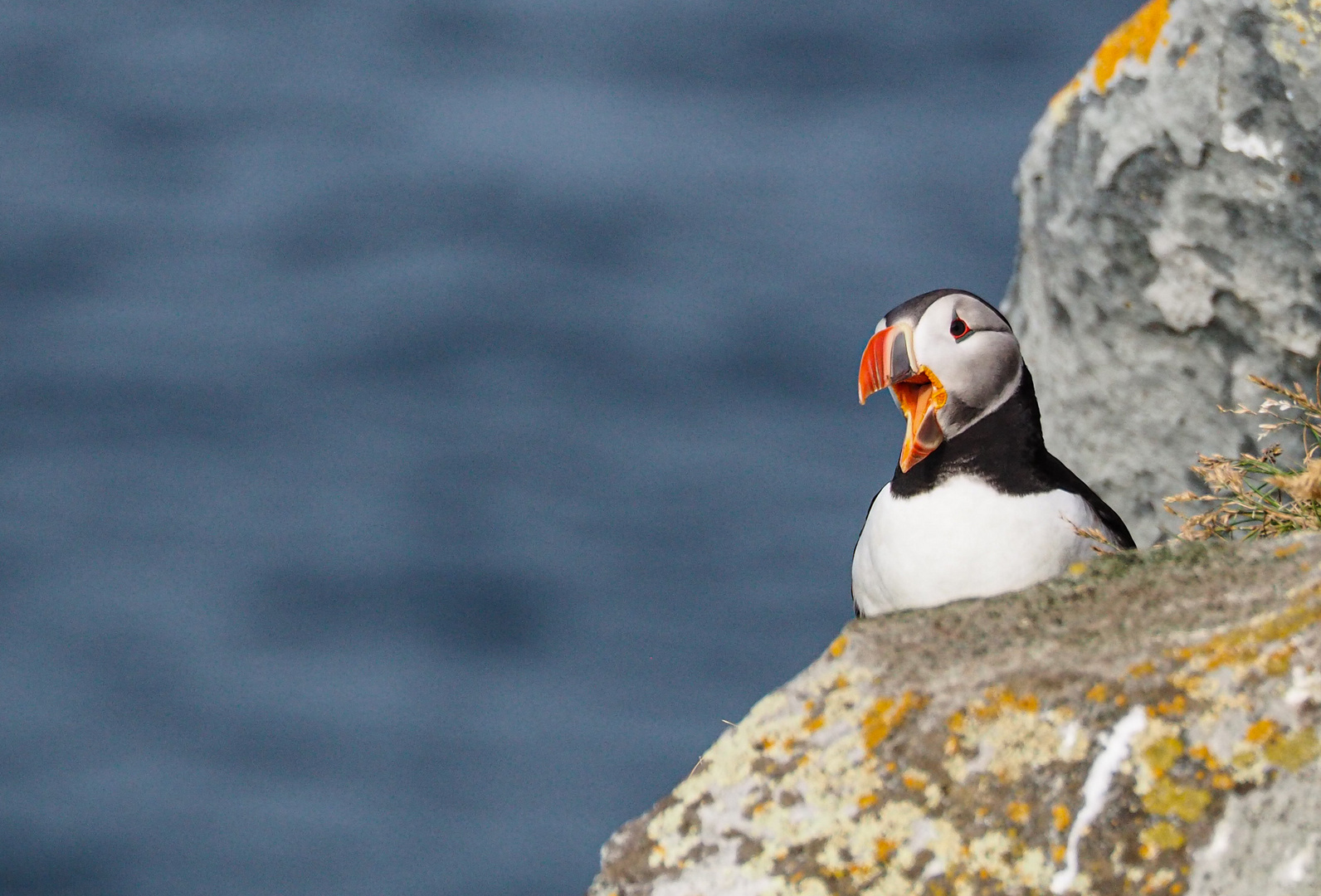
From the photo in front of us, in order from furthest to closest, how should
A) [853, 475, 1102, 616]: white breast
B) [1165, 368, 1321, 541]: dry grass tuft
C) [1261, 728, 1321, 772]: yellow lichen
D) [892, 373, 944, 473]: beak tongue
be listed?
[892, 373, 944, 473]: beak tongue, [853, 475, 1102, 616]: white breast, [1165, 368, 1321, 541]: dry grass tuft, [1261, 728, 1321, 772]: yellow lichen

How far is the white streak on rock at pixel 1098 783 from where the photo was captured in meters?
3.22

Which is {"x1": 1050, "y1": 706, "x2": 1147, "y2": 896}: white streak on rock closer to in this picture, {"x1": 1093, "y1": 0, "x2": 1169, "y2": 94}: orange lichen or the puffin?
the puffin

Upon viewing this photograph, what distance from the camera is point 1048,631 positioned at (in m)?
3.84

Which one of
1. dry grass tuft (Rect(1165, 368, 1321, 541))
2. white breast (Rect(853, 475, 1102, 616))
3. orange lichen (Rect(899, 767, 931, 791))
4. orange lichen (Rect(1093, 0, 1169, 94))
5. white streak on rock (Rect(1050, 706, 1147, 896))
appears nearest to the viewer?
white streak on rock (Rect(1050, 706, 1147, 896))

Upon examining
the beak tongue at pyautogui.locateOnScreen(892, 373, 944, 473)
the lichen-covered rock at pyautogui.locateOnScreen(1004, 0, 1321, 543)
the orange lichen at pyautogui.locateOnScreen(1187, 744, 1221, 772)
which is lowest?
the orange lichen at pyautogui.locateOnScreen(1187, 744, 1221, 772)

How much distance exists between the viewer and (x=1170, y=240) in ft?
23.6

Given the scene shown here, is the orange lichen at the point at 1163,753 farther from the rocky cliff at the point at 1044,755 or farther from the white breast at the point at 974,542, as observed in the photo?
the white breast at the point at 974,542

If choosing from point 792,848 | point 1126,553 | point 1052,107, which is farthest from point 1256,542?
point 1052,107

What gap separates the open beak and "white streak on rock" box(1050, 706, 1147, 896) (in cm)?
169

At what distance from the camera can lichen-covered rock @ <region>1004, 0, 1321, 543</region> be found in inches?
260

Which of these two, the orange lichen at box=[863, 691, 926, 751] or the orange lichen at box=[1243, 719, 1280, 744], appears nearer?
the orange lichen at box=[1243, 719, 1280, 744]

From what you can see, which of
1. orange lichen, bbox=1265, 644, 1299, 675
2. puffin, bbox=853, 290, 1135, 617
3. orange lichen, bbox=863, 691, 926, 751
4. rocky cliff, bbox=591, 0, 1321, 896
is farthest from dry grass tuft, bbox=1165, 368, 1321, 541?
orange lichen, bbox=863, 691, 926, 751

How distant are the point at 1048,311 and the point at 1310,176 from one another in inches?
61.6

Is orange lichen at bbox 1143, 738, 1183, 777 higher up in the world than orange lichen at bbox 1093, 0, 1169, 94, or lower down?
lower down
